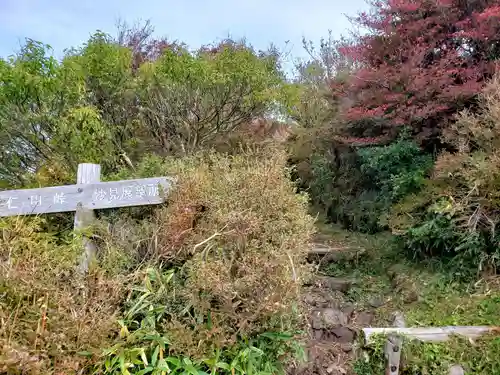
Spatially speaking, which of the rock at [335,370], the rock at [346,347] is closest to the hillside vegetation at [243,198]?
the rock at [335,370]

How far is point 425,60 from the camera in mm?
5352

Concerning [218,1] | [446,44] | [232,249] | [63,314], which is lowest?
[63,314]

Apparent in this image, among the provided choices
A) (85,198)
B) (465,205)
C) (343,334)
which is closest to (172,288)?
(85,198)

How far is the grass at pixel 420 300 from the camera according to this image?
9.71 ft

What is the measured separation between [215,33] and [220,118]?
10.7 feet

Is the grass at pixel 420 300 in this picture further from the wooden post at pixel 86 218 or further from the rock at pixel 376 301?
the wooden post at pixel 86 218

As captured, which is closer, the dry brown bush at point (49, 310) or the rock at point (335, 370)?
the dry brown bush at point (49, 310)

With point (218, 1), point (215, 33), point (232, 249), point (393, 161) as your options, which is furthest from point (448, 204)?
point (215, 33)

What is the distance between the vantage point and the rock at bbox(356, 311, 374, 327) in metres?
4.06

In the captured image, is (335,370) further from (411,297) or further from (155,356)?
(155,356)

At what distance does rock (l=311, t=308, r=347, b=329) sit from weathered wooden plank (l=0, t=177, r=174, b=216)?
2.11 m

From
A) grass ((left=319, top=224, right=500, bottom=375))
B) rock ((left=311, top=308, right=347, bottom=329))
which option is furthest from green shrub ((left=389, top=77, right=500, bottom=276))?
rock ((left=311, top=308, right=347, bottom=329))

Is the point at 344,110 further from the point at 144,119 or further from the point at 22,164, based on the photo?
the point at 22,164

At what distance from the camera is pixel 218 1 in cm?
673
